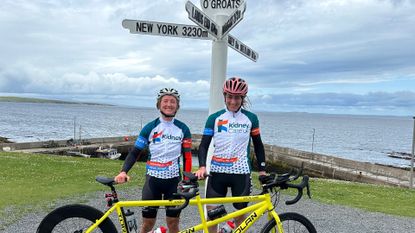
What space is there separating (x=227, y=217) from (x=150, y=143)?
1111mm

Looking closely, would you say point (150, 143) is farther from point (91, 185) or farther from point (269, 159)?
point (269, 159)

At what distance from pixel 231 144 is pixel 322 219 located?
3786 millimetres

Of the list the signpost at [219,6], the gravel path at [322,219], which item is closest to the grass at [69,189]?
the gravel path at [322,219]

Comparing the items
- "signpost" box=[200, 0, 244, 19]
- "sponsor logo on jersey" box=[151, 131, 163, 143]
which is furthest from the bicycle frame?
"signpost" box=[200, 0, 244, 19]

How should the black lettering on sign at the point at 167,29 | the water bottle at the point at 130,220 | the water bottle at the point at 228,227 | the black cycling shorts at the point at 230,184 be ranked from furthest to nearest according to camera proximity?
the black lettering on sign at the point at 167,29 → the black cycling shorts at the point at 230,184 → the water bottle at the point at 228,227 → the water bottle at the point at 130,220

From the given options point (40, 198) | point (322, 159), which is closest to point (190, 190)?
point (40, 198)

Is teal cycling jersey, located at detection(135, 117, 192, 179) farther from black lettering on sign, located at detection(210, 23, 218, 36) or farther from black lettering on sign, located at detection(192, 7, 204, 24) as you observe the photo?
black lettering on sign, located at detection(210, 23, 218, 36)

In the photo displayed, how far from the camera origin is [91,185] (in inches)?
366

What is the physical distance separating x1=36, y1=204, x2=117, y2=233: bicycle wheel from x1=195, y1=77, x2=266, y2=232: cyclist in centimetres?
127

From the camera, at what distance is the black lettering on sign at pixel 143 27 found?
4.59 meters

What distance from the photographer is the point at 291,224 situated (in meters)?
3.90

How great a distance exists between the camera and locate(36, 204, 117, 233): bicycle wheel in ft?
11.4

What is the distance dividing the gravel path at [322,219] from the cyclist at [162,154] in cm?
234

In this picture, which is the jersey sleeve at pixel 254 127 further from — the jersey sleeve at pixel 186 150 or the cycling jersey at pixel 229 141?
the jersey sleeve at pixel 186 150
